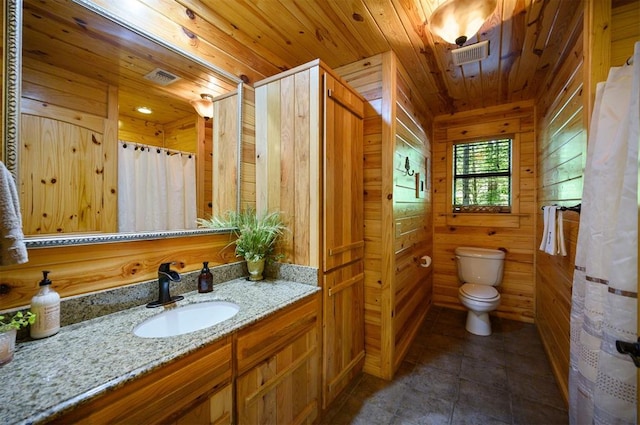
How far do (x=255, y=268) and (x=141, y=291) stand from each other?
1.87ft

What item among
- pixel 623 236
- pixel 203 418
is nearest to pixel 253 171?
pixel 203 418

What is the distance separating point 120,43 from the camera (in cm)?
117

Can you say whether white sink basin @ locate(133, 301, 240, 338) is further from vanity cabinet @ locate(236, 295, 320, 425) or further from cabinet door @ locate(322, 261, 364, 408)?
cabinet door @ locate(322, 261, 364, 408)

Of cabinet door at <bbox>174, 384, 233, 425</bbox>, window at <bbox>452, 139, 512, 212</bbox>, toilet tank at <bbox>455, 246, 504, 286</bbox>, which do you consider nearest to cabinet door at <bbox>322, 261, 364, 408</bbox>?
cabinet door at <bbox>174, 384, 233, 425</bbox>

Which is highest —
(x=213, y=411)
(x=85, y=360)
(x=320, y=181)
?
(x=320, y=181)

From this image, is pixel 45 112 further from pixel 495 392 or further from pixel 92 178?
pixel 495 392

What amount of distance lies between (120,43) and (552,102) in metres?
3.05

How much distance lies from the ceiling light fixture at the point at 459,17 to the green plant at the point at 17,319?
85.0 inches

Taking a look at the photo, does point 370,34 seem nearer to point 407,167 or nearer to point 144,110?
point 407,167

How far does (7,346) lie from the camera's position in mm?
722

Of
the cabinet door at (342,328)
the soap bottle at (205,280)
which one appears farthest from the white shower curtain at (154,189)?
the cabinet door at (342,328)

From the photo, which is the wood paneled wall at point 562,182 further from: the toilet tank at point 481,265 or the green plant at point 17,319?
the green plant at point 17,319

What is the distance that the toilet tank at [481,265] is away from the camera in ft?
9.20

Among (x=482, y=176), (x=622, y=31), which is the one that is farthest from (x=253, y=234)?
(x=482, y=176)
